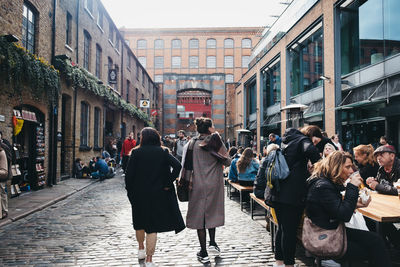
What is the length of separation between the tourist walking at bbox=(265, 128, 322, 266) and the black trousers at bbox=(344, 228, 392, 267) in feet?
1.98

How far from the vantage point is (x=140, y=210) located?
388 cm

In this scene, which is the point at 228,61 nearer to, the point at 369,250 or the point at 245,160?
the point at 245,160

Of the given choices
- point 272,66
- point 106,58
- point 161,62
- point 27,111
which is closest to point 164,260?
point 27,111

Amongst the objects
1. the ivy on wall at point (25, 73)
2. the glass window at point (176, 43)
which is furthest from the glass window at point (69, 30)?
the glass window at point (176, 43)

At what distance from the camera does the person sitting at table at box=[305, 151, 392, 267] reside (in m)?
2.91

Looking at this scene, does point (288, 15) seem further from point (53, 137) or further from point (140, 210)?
point (140, 210)

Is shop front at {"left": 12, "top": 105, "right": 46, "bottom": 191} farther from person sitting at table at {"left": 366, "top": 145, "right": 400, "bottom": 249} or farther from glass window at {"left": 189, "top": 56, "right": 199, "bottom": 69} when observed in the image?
glass window at {"left": 189, "top": 56, "right": 199, "bottom": 69}

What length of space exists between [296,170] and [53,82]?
8.97m

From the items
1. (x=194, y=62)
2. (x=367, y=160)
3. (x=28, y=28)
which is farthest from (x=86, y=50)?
(x=194, y=62)

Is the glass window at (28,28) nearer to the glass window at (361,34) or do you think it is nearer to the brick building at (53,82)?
the brick building at (53,82)

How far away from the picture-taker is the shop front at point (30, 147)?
9367 mm

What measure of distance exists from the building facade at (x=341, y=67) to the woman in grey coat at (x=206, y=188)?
25.7 ft

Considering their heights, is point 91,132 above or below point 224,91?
below

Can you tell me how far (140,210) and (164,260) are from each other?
2.52 feet
